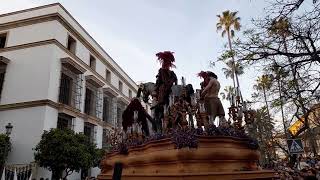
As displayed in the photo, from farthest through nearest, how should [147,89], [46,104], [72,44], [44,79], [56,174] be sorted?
[72,44], [44,79], [46,104], [56,174], [147,89]

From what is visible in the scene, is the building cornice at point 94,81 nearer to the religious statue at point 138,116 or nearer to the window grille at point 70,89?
the window grille at point 70,89

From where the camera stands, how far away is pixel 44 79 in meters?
24.4

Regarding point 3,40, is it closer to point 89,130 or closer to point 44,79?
point 44,79

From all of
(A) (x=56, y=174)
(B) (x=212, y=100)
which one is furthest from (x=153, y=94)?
(A) (x=56, y=174)

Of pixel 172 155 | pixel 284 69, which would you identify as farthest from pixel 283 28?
pixel 172 155

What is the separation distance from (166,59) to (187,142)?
324 centimetres

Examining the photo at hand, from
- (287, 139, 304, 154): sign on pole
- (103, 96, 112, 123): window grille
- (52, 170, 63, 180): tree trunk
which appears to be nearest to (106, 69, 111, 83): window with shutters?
(103, 96, 112, 123): window grille

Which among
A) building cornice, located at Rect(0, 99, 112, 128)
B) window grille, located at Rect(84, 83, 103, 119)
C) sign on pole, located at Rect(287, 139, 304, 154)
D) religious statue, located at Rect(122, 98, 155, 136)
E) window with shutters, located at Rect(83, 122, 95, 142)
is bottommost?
sign on pole, located at Rect(287, 139, 304, 154)

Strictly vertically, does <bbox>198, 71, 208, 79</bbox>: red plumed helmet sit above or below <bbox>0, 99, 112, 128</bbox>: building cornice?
below

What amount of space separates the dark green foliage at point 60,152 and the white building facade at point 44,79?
1.70 meters

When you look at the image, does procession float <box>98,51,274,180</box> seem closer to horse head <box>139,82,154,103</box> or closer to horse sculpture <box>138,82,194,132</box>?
horse sculpture <box>138,82,194,132</box>

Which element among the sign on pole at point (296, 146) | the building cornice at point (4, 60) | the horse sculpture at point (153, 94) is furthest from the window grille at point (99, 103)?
the sign on pole at point (296, 146)

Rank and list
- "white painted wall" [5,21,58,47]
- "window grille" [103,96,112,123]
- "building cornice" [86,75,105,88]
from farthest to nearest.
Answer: "window grille" [103,96,112,123]
"building cornice" [86,75,105,88]
"white painted wall" [5,21,58,47]

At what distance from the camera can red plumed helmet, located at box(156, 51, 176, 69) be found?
880 cm
